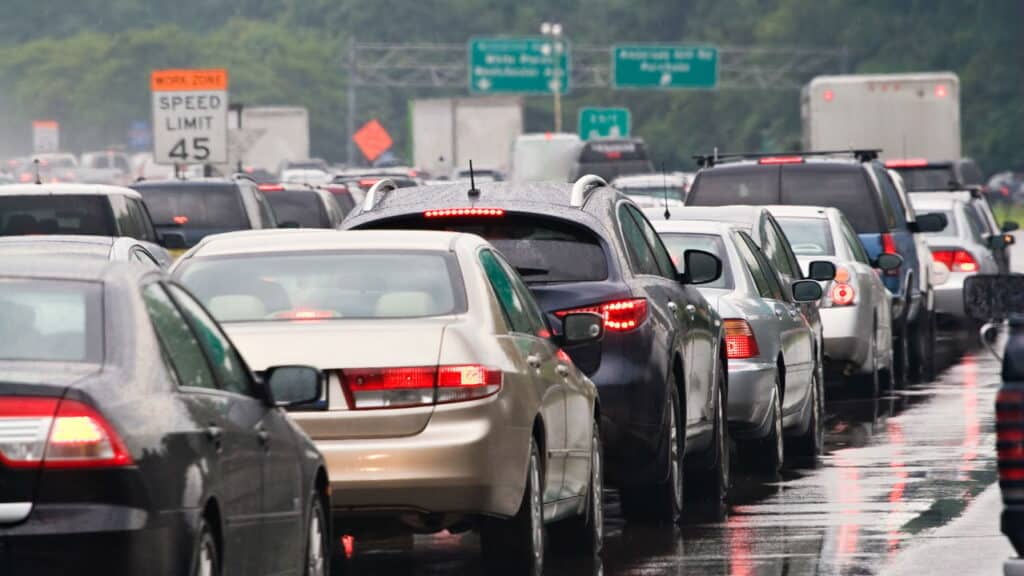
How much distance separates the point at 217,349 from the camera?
822 centimetres

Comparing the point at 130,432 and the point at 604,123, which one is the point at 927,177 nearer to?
the point at 130,432

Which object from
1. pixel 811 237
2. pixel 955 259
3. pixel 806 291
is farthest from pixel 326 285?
pixel 955 259

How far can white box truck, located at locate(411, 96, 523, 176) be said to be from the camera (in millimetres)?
78938

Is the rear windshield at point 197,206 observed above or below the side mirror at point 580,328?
above

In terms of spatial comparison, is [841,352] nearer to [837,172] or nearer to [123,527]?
[837,172]

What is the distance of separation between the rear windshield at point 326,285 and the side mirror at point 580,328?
0.95 meters

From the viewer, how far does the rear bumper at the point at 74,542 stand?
666cm

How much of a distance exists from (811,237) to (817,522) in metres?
8.71

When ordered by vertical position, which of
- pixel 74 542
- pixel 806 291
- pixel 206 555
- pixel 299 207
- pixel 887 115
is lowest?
pixel 206 555

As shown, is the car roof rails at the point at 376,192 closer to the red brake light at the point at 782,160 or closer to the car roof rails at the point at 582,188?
the car roof rails at the point at 582,188

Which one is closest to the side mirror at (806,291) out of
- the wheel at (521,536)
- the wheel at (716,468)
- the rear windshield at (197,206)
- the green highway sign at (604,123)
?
the wheel at (716,468)

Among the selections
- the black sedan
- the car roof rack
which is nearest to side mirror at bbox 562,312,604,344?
the black sedan

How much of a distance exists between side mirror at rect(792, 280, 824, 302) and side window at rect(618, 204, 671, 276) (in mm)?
4265

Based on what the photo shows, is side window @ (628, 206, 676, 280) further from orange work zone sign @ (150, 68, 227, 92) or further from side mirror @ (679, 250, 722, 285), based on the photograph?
orange work zone sign @ (150, 68, 227, 92)
